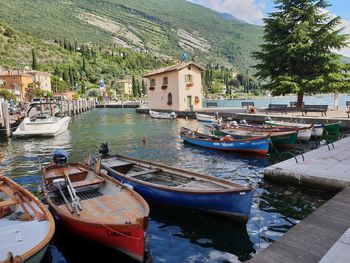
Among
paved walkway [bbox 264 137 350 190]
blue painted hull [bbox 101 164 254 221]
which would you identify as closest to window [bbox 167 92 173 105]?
paved walkway [bbox 264 137 350 190]

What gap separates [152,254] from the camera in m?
7.66

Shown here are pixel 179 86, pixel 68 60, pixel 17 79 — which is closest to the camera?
pixel 179 86

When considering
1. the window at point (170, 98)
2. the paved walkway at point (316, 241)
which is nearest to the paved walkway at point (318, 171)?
the paved walkway at point (316, 241)

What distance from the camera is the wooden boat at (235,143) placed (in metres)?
18.1

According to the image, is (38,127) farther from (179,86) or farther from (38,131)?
(179,86)

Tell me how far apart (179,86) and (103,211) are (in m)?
40.2

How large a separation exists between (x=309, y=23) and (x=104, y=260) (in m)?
36.9

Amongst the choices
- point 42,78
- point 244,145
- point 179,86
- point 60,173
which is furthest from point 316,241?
point 42,78

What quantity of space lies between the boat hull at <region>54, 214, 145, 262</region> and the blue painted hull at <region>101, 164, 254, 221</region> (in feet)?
9.06

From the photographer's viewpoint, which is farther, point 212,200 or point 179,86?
point 179,86

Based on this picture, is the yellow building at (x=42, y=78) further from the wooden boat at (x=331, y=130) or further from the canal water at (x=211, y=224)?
the wooden boat at (x=331, y=130)

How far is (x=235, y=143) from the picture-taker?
62.2 feet

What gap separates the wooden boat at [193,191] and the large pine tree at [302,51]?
27157 millimetres

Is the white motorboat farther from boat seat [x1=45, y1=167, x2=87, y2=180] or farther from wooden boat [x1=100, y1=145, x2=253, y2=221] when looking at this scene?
wooden boat [x1=100, y1=145, x2=253, y2=221]
